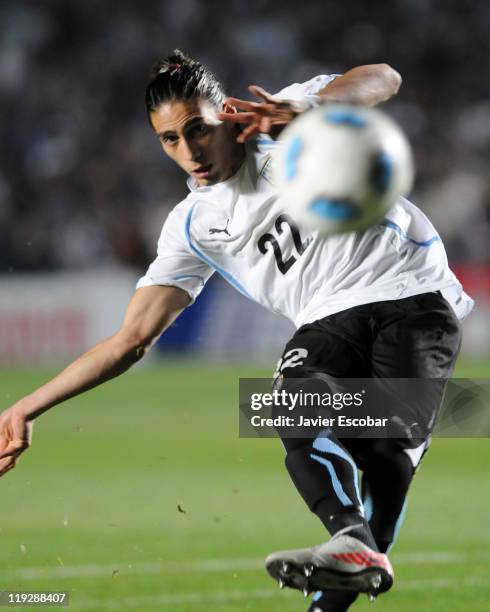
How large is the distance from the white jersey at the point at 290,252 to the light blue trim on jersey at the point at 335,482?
2.29ft

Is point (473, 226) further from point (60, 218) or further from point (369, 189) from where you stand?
point (369, 189)

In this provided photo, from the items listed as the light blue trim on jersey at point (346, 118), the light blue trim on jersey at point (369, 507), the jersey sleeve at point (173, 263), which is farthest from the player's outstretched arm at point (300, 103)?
the light blue trim on jersey at point (369, 507)

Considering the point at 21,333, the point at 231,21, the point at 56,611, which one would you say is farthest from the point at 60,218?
the point at 56,611

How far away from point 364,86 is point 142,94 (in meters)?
15.1

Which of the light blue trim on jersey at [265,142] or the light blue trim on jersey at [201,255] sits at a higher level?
the light blue trim on jersey at [265,142]

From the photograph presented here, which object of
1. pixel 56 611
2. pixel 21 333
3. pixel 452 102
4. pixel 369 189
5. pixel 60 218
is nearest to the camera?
pixel 369 189

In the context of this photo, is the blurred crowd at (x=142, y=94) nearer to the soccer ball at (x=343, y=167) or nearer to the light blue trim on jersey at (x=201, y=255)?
the light blue trim on jersey at (x=201, y=255)

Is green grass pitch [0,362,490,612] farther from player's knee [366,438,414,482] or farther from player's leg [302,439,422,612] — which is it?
player's knee [366,438,414,482]

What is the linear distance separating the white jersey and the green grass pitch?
1.45 m

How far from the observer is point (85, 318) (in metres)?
16.9

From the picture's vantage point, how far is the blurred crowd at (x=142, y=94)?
1828 cm

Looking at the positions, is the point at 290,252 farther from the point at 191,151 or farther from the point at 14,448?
the point at 14,448

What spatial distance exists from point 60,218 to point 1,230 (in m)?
1.12

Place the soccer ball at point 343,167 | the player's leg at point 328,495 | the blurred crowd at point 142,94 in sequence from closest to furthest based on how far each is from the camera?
the player's leg at point 328,495, the soccer ball at point 343,167, the blurred crowd at point 142,94
